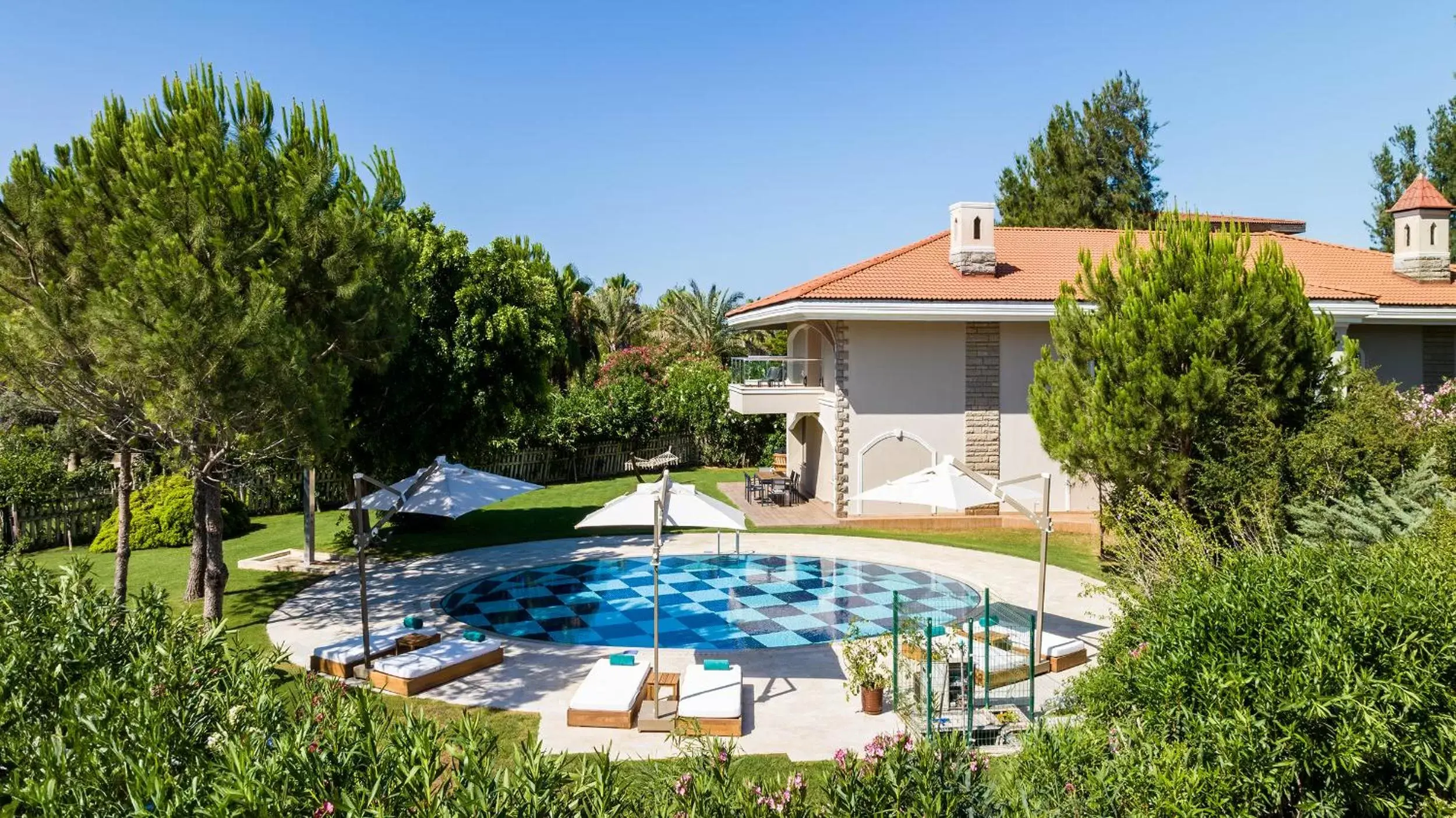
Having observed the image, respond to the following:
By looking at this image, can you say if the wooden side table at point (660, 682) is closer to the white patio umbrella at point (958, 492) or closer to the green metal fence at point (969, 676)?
the green metal fence at point (969, 676)

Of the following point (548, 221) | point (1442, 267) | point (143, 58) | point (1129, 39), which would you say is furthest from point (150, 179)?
point (548, 221)

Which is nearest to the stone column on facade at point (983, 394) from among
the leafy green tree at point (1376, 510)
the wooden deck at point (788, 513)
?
the wooden deck at point (788, 513)

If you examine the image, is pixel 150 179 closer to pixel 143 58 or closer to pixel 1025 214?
pixel 143 58

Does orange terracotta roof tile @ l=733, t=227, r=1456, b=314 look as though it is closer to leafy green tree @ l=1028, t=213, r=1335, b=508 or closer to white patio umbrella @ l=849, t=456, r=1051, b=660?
leafy green tree @ l=1028, t=213, r=1335, b=508

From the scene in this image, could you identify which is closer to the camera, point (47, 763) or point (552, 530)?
point (47, 763)

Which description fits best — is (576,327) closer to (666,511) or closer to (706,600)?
(706,600)

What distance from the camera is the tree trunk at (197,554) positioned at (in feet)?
50.5

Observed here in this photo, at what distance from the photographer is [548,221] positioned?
165ft

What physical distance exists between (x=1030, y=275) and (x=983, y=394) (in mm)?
4167

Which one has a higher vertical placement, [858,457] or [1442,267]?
[1442,267]

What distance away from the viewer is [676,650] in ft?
47.2

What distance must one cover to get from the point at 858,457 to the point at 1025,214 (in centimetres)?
2696

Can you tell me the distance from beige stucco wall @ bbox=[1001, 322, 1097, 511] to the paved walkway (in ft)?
16.8

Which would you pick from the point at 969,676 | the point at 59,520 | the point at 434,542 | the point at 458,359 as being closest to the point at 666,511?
the point at 969,676
